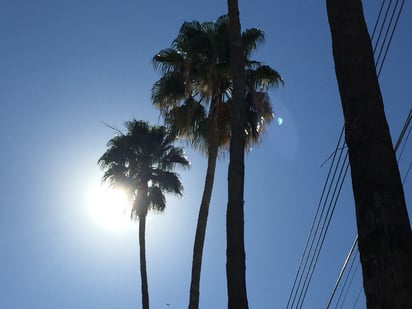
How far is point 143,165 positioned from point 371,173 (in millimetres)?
20909

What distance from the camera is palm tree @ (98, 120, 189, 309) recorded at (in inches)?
952

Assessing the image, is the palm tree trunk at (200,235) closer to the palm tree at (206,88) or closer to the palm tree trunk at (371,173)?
the palm tree at (206,88)

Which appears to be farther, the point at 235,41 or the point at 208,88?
the point at 208,88

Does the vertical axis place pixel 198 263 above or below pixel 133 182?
below

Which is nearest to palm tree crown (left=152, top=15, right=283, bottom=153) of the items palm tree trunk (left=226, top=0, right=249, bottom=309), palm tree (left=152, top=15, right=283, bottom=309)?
palm tree (left=152, top=15, right=283, bottom=309)

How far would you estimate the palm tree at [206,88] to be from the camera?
15.7 m

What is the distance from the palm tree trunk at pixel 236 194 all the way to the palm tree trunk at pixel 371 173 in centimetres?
390

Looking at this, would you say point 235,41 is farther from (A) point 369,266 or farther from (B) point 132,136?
(B) point 132,136

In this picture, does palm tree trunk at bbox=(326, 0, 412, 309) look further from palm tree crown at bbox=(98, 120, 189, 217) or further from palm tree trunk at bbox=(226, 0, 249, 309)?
palm tree crown at bbox=(98, 120, 189, 217)

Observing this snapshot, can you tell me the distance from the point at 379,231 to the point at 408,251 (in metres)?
0.23

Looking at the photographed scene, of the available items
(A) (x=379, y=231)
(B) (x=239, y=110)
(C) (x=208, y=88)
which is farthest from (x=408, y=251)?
(C) (x=208, y=88)

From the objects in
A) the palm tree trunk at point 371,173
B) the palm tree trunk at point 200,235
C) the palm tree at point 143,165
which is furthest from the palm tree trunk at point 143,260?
the palm tree trunk at point 371,173

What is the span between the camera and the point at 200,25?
57.0 feet

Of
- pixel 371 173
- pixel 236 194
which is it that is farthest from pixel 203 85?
pixel 371 173
